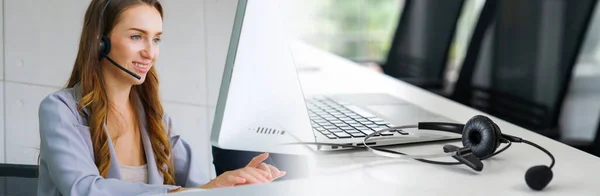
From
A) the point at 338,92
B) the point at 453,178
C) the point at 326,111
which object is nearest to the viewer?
the point at 453,178

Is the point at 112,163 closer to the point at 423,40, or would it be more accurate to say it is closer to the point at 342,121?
the point at 342,121

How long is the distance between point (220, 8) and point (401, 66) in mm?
3181

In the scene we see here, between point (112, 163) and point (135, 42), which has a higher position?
point (135, 42)

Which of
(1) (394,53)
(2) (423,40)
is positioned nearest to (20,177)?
(2) (423,40)

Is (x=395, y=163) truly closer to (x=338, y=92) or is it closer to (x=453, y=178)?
(x=453, y=178)

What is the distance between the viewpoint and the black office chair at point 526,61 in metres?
2.59

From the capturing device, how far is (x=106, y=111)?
2.02 ft

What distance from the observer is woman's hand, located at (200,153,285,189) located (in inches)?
26.2

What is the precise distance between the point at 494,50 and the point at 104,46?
2722 millimetres

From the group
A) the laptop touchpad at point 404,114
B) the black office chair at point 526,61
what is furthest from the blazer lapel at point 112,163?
the black office chair at point 526,61

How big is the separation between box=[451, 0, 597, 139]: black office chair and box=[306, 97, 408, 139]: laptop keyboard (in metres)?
1.58

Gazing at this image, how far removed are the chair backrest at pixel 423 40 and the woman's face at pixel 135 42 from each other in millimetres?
2827

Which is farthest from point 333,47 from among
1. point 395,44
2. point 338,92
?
point 338,92

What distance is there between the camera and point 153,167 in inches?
25.2
